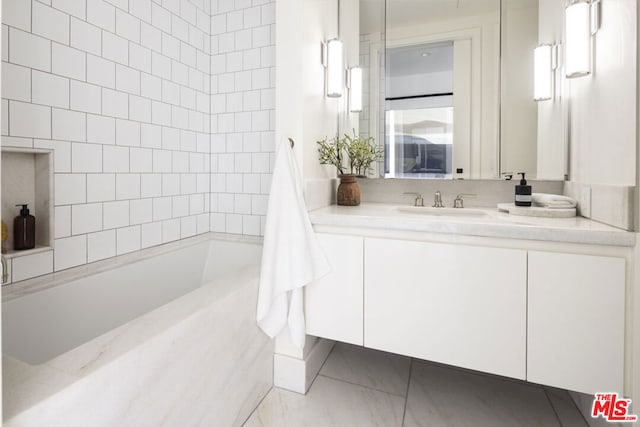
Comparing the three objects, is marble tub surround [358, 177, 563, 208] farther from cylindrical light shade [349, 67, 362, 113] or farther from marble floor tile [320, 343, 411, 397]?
marble floor tile [320, 343, 411, 397]

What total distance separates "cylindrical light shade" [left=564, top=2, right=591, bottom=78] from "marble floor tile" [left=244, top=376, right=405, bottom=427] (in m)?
1.66

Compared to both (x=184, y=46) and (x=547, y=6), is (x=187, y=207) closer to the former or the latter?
(x=184, y=46)

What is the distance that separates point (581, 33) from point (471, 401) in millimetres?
1685

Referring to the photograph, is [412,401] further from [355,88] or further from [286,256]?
[355,88]

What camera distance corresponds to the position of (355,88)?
2.14 metres

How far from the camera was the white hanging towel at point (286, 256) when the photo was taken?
1.48 meters

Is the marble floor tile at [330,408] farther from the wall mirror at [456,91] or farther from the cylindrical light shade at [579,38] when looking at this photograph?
the cylindrical light shade at [579,38]

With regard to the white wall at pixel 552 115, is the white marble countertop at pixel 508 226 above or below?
below

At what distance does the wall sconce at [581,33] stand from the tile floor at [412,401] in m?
1.48

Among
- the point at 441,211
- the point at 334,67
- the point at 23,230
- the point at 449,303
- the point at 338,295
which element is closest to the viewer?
the point at 449,303

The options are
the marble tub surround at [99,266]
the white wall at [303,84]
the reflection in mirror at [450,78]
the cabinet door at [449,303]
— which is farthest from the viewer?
the reflection in mirror at [450,78]

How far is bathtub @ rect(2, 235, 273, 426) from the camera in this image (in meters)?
0.82

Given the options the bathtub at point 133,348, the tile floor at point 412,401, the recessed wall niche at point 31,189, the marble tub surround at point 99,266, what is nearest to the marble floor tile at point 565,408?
the tile floor at point 412,401

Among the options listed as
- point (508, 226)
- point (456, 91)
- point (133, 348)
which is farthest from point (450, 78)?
point (133, 348)
